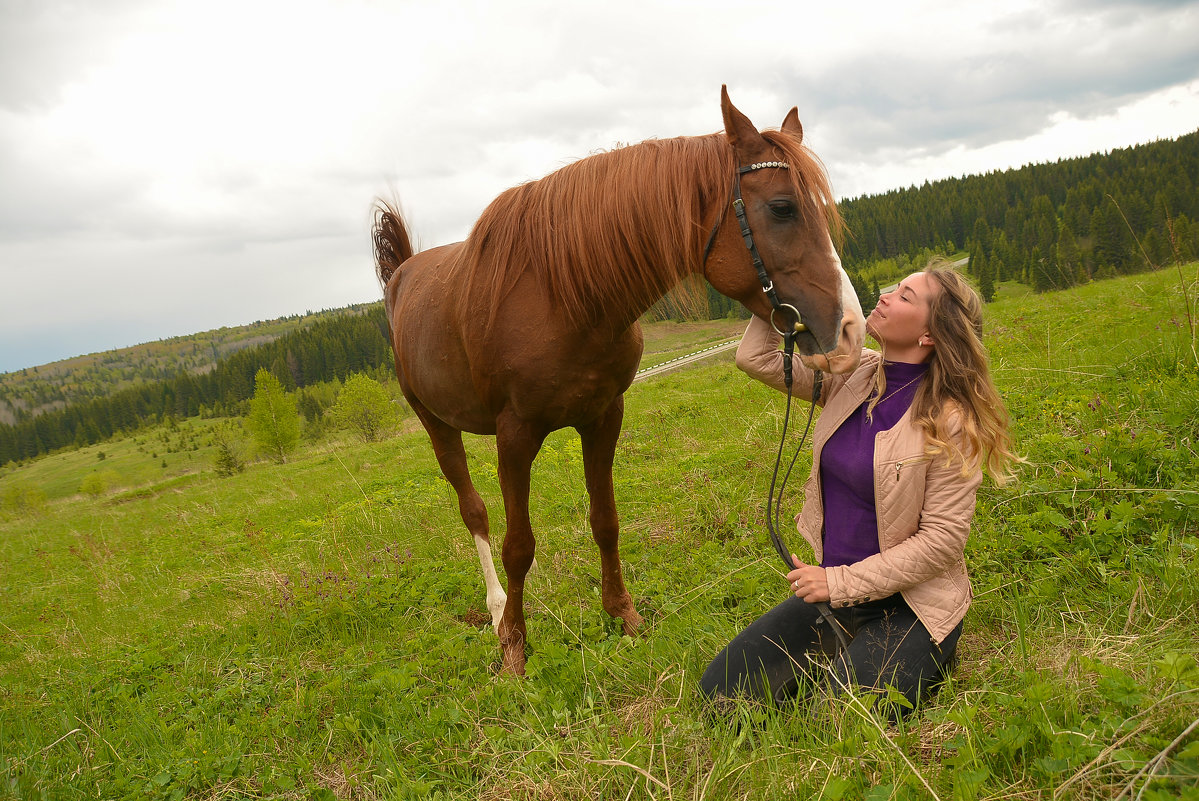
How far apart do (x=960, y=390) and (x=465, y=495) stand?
3.61 m

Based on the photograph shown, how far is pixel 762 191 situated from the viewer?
7.84 ft

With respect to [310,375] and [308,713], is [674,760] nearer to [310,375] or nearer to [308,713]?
[308,713]

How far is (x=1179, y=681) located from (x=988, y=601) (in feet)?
3.91

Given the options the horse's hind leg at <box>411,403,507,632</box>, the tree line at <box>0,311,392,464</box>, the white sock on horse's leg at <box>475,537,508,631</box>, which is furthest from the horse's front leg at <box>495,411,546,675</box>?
the tree line at <box>0,311,392,464</box>

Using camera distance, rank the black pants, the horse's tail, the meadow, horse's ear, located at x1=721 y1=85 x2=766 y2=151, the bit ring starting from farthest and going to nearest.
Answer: the horse's tail, horse's ear, located at x1=721 y1=85 x2=766 y2=151, the bit ring, the black pants, the meadow

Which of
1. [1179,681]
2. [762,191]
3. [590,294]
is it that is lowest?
[1179,681]

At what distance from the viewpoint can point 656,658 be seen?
2.80 metres

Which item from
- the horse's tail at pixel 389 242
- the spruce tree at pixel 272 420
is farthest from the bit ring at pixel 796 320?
the spruce tree at pixel 272 420

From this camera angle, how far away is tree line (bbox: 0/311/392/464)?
92.4m

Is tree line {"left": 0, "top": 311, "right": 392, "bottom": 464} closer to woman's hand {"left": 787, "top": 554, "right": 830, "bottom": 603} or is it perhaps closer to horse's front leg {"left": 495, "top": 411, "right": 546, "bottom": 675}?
horse's front leg {"left": 495, "top": 411, "right": 546, "bottom": 675}

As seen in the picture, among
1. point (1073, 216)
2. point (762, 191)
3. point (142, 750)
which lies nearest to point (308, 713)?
point (142, 750)

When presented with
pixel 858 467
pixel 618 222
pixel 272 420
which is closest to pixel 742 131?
pixel 618 222

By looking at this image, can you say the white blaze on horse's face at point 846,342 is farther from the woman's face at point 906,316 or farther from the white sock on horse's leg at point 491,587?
the white sock on horse's leg at point 491,587

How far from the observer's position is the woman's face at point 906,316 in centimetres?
239
